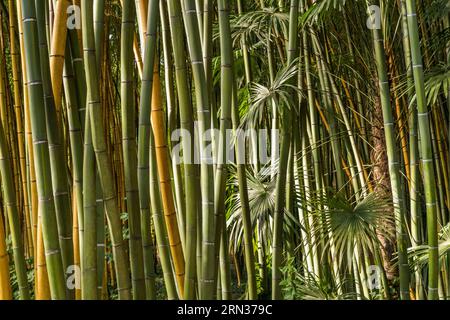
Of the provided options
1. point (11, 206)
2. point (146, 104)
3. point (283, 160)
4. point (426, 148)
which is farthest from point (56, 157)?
point (426, 148)

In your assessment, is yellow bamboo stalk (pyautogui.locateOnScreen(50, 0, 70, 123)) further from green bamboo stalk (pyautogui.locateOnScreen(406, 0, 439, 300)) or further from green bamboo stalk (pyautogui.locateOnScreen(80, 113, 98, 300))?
green bamboo stalk (pyautogui.locateOnScreen(406, 0, 439, 300))

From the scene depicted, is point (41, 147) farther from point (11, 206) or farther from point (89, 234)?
point (11, 206)

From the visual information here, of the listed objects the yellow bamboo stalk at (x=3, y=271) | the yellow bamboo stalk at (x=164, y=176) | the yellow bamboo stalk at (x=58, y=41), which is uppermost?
the yellow bamboo stalk at (x=58, y=41)

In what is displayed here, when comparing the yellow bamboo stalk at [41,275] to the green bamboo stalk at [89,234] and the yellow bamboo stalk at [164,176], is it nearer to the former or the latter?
the green bamboo stalk at [89,234]

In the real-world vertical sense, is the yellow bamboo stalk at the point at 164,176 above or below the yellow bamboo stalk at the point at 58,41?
below

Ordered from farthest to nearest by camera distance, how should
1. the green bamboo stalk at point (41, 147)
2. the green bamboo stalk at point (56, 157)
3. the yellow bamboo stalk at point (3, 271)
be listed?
the yellow bamboo stalk at point (3, 271) → the green bamboo stalk at point (56, 157) → the green bamboo stalk at point (41, 147)

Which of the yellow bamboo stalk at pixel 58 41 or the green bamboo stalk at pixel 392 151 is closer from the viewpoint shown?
the yellow bamboo stalk at pixel 58 41

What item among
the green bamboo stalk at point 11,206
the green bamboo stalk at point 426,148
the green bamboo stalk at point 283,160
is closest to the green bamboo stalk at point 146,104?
the green bamboo stalk at point 11,206

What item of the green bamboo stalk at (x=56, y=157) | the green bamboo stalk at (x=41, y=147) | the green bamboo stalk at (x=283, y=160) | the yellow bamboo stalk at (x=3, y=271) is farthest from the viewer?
the green bamboo stalk at (x=283, y=160)
